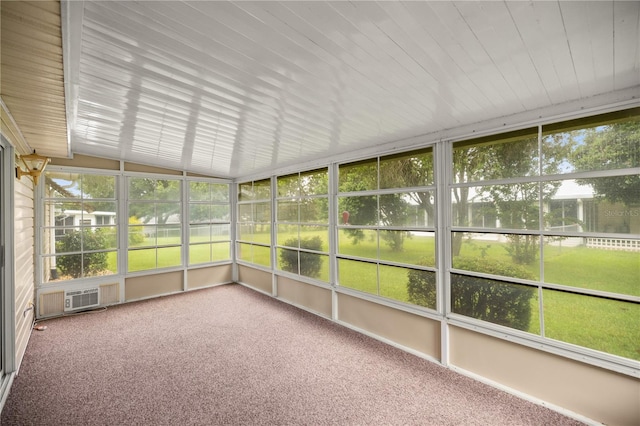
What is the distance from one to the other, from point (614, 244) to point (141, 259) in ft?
21.9

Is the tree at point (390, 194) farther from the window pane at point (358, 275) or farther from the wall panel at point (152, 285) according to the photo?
the wall panel at point (152, 285)

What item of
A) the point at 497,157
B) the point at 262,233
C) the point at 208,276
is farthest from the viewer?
the point at 208,276

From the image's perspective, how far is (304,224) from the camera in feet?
16.0

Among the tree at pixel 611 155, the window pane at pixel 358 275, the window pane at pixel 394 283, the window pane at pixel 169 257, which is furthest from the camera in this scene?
the window pane at pixel 169 257

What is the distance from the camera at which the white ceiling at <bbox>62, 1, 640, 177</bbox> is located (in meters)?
1.31

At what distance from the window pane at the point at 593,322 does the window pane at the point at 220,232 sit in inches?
235

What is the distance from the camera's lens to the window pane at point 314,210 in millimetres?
4633

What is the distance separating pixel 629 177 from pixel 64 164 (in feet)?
23.4

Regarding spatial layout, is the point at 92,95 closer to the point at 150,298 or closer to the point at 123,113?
the point at 123,113

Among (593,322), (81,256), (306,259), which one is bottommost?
(593,322)

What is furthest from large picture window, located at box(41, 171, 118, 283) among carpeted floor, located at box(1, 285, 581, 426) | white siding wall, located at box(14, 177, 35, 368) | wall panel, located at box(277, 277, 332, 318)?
wall panel, located at box(277, 277, 332, 318)

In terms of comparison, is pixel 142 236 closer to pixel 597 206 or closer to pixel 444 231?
pixel 444 231

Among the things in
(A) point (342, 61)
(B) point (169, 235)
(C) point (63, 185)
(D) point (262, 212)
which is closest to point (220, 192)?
(D) point (262, 212)

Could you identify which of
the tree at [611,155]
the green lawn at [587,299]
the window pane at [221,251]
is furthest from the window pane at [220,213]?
the tree at [611,155]
